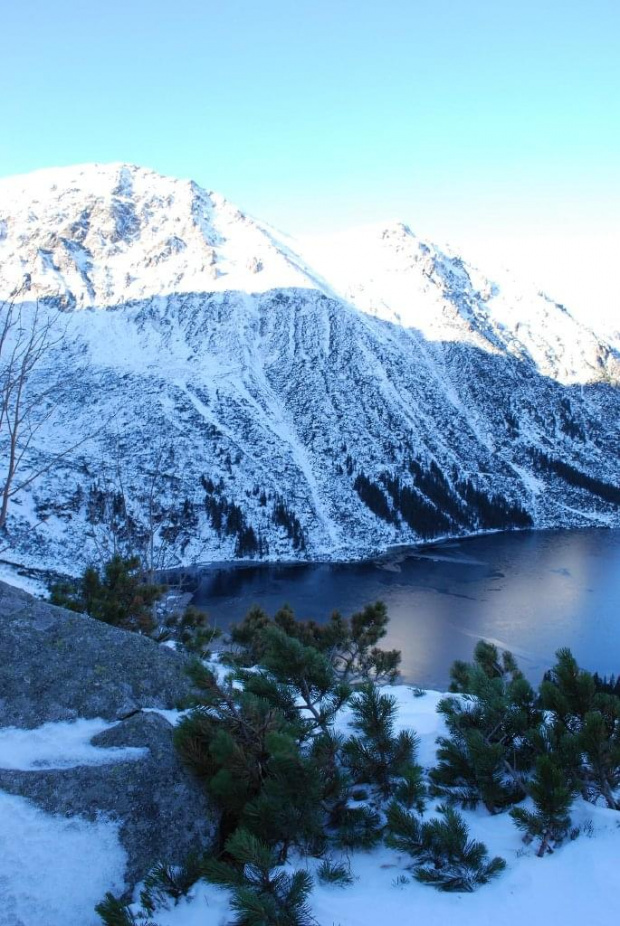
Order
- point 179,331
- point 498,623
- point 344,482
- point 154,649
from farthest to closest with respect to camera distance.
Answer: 1. point 179,331
2. point 344,482
3. point 498,623
4. point 154,649

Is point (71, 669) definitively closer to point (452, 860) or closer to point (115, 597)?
point (452, 860)

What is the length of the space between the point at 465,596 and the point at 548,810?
67.6 metres

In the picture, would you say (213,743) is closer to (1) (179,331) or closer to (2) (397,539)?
(2) (397,539)

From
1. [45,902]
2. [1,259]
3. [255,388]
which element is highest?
[1,259]

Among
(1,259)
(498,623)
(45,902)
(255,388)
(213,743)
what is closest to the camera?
(45,902)

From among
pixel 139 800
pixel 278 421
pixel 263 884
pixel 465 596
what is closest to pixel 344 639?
pixel 139 800

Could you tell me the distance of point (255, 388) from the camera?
481 feet

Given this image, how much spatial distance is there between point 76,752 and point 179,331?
170831 mm

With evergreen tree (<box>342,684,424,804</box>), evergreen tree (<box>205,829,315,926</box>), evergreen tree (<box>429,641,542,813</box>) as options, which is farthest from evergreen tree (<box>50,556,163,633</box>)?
evergreen tree (<box>205,829,315,926</box>)

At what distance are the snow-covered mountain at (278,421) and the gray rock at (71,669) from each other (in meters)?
69.7

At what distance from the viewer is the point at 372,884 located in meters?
4.54

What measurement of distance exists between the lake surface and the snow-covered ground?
38.7 m

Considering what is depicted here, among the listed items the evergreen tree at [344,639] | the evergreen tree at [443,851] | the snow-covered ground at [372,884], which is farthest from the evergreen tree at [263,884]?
the evergreen tree at [344,639]

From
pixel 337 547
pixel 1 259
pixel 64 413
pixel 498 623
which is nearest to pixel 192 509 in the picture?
pixel 337 547
